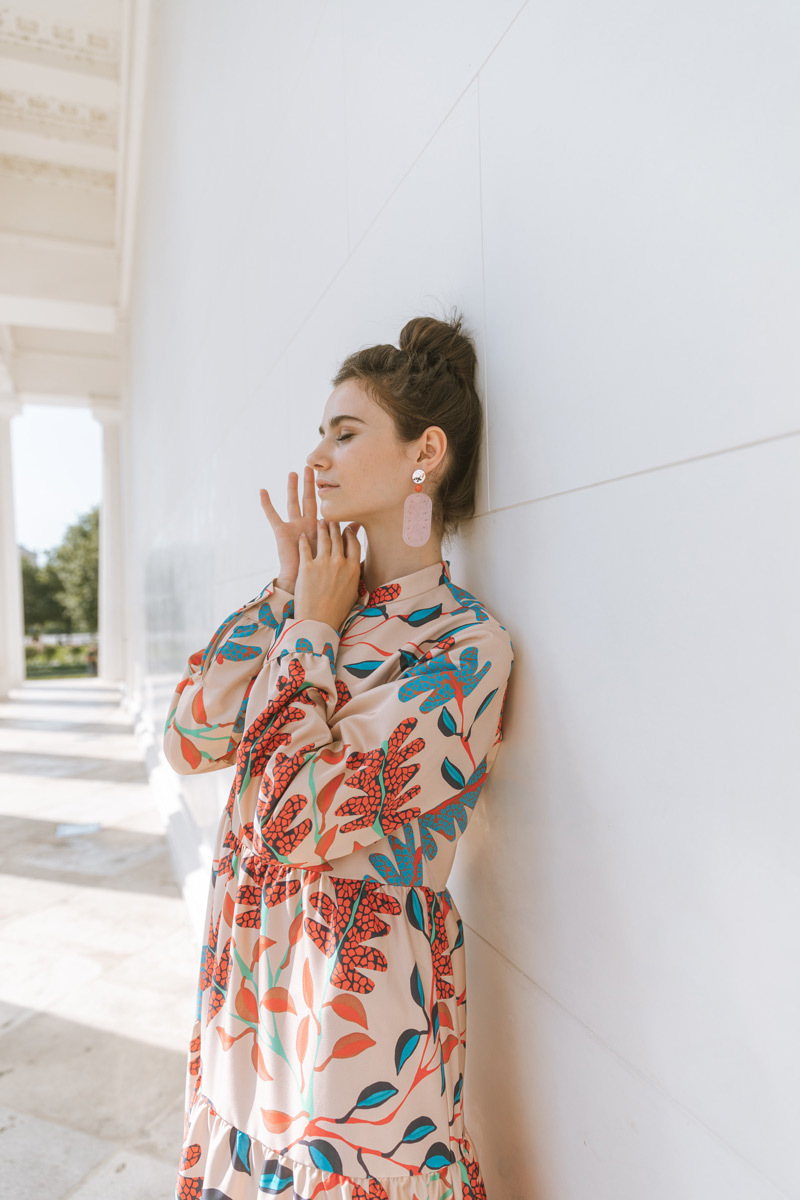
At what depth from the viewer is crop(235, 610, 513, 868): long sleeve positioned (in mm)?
784

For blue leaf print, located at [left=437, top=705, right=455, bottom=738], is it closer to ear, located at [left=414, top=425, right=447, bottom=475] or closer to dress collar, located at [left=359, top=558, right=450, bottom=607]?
dress collar, located at [left=359, top=558, right=450, bottom=607]

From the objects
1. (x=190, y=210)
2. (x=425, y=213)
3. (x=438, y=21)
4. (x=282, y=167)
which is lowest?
(x=425, y=213)

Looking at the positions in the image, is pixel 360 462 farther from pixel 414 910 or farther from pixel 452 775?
pixel 414 910

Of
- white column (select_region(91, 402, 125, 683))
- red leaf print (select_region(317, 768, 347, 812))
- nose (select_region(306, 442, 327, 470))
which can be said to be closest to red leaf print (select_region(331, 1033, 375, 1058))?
red leaf print (select_region(317, 768, 347, 812))

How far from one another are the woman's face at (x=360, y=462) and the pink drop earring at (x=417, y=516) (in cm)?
1

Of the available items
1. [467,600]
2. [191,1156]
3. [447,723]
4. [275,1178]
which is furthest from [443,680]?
[191,1156]

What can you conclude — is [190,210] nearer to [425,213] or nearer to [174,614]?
[174,614]

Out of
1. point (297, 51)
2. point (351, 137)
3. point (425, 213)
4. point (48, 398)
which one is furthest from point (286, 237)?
point (48, 398)

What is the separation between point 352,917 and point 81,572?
918 inches

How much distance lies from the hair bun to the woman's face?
0.09 metres

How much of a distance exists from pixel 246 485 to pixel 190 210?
1.68 m

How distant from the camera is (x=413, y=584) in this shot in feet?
3.15

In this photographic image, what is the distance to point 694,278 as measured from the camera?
55 cm

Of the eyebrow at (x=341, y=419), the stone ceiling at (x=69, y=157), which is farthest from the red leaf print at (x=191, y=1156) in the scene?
the stone ceiling at (x=69, y=157)
